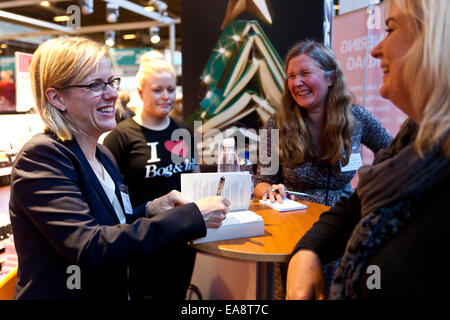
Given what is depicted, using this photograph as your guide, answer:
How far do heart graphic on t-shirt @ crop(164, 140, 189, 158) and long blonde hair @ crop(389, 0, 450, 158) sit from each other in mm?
1939

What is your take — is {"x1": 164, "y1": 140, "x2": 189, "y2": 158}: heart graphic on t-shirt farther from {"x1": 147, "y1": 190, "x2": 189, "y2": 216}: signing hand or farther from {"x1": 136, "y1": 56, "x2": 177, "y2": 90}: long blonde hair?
{"x1": 147, "y1": 190, "x2": 189, "y2": 216}: signing hand

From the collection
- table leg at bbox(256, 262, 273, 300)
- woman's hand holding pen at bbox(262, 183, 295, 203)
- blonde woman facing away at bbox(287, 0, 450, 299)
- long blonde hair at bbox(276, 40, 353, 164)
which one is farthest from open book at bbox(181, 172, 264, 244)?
long blonde hair at bbox(276, 40, 353, 164)

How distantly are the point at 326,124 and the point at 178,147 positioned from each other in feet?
3.59

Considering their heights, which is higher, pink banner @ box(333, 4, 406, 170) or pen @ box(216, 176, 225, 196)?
pink banner @ box(333, 4, 406, 170)

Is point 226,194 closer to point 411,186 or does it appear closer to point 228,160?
point 228,160

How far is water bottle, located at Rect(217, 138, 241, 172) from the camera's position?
182cm

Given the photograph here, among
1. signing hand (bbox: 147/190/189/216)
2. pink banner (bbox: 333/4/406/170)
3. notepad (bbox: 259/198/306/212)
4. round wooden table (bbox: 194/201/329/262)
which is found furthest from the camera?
pink banner (bbox: 333/4/406/170)

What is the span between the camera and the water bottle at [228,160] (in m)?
1.82

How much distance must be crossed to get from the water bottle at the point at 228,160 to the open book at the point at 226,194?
335 mm

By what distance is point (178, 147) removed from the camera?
261cm

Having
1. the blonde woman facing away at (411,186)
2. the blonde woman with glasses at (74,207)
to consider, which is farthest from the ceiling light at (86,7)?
the blonde woman facing away at (411,186)

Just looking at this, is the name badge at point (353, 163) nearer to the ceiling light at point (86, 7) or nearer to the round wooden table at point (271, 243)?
the round wooden table at point (271, 243)

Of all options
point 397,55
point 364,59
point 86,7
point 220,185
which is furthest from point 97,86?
point 86,7
